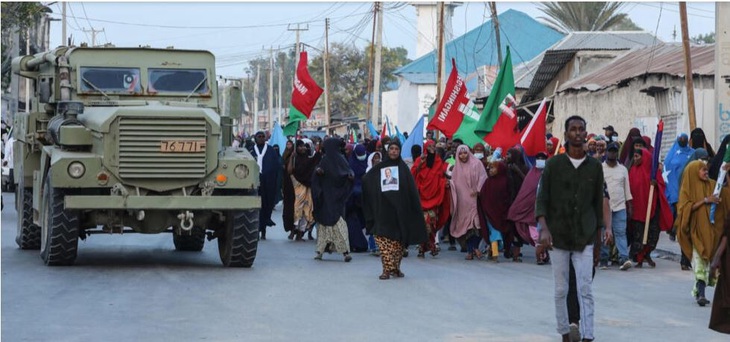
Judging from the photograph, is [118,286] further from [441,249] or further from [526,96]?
[526,96]

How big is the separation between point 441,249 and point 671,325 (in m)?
9.45

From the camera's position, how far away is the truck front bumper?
1423cm

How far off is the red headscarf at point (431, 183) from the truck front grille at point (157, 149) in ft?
14.2

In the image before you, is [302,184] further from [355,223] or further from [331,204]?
[331,204]

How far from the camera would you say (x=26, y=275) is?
14031 mm

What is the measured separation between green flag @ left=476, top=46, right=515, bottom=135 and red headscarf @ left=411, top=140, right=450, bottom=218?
286 centimetres

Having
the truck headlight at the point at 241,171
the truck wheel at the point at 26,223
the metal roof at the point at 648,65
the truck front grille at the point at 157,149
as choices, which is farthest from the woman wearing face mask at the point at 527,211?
the metal roof at the point at 648,65

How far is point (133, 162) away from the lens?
14.6m

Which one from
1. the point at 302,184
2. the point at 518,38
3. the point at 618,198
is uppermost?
the point at 518,38

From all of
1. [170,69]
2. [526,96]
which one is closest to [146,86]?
[170,69]

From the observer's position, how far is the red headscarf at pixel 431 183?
18.3 metres

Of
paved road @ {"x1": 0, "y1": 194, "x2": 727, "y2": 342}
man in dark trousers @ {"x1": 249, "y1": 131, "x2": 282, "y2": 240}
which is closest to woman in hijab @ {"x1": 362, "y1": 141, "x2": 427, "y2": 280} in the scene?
paved road @ {"x1": 0, "y1": 194, "x2": 727, "y2": 342}

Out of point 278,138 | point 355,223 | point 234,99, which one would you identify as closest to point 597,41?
point 278,138

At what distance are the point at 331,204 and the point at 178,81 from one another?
2.51m
